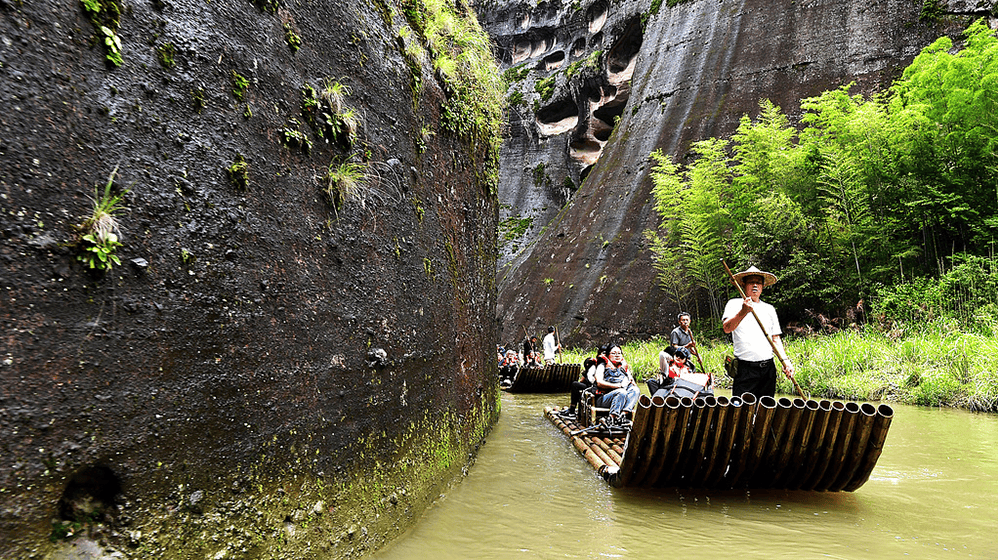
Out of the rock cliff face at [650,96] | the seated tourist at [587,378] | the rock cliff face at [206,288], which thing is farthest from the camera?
the rock cliff face at [650,96]

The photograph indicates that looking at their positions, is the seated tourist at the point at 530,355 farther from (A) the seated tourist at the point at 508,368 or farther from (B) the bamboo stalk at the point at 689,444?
(B) the bamboo stalk at the point at 689,444

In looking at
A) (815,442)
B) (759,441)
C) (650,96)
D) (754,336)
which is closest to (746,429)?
(759,441)

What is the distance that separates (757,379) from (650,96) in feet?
78.8

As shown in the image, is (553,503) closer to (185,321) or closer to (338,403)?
(338,403)

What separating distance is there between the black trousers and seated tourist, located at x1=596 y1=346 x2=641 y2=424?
81.4 inches

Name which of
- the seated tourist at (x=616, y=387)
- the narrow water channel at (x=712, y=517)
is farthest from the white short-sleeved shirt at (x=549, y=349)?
the narrow water channel at (x=712, y=517)

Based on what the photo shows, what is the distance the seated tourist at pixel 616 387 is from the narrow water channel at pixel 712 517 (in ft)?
4.23

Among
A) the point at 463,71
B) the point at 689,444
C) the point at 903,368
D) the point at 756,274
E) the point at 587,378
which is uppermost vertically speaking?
the point at 463,71

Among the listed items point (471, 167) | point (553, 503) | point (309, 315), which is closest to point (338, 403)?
point (309, 315)

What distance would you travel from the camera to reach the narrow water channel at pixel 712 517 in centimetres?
374

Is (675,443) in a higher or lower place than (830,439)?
lower

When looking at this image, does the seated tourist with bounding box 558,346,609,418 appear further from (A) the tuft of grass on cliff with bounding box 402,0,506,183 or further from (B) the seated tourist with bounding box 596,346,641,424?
(A) the tuft of grass on cliff with bounding box 402,0,506,183

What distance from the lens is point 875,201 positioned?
1430 centimetres

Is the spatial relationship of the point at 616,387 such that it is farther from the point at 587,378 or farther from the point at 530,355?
the point at 530,355
